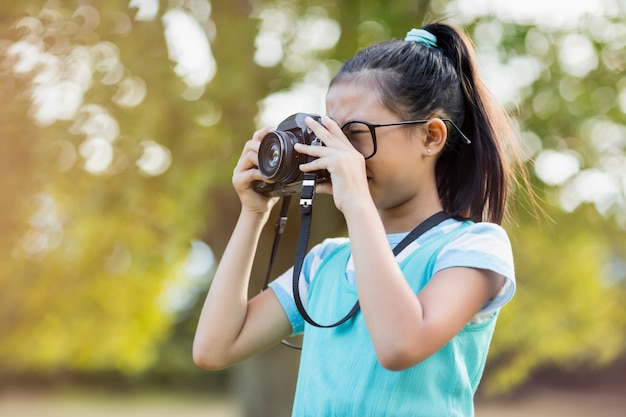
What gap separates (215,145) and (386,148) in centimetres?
394

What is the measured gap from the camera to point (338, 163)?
60.8 inches

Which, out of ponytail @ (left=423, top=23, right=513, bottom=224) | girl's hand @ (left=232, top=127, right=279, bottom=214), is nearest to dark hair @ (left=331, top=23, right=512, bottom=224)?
ponytail @ (left=423, top=23, right=513, bottom=224)

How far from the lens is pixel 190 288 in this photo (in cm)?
1747

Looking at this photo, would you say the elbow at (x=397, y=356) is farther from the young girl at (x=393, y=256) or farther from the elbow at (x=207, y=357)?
the elbow at (x=207, y=357)

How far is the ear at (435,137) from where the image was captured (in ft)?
5.60

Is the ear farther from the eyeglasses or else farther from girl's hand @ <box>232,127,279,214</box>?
girl's hand @ <box>232,127,279,214</box>

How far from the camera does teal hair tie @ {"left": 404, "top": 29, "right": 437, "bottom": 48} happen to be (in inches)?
72.9

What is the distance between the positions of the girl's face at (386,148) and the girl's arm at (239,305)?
0.24 metres

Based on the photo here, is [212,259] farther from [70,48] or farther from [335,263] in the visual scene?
[335,263]

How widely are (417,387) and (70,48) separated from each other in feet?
13.2

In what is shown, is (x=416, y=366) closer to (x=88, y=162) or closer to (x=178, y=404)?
(x=88, y=162)

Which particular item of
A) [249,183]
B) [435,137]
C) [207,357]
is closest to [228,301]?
[207,357]

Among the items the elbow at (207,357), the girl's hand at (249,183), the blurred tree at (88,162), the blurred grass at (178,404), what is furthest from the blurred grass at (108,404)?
the girl's hand at (249,183)

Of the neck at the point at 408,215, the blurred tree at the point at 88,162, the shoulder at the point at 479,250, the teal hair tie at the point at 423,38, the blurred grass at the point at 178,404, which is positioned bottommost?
the blurred grass at the point at 178,404
